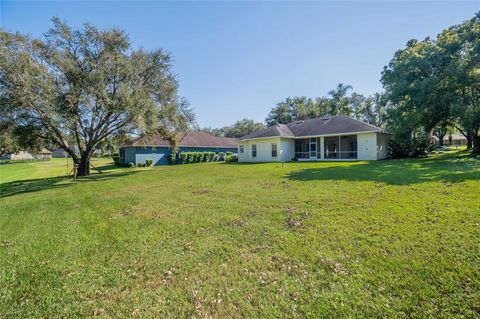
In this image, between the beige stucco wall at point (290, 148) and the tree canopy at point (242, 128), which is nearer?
the beige stucco wall at point (290, 148)

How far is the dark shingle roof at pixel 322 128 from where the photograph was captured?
2356 cm

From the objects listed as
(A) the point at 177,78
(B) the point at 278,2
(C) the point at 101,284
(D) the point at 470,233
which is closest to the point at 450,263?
(D) the point at 470,233

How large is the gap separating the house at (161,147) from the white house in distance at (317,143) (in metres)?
7.52

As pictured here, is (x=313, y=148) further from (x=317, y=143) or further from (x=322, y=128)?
(x=322, y=128)

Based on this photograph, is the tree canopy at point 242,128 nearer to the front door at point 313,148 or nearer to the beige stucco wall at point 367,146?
the front door at point 313,148

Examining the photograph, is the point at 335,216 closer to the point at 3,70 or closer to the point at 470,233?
the point at 470,233

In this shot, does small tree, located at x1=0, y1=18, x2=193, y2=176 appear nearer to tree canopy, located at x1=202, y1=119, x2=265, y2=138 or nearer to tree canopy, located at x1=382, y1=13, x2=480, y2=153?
tree canopy, located at x1=382, y1=13, x2=480, y2=153

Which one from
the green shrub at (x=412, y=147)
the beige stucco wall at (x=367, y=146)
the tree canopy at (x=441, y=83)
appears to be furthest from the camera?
the green shrub at (x=412, y=147)

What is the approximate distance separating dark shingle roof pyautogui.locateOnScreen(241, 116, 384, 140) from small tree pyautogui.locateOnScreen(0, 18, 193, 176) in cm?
1183

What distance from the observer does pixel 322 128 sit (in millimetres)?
26312

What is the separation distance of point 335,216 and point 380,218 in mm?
1002

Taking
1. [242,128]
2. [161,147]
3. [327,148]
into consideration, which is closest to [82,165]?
[161,147]

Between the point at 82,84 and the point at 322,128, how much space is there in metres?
21.9

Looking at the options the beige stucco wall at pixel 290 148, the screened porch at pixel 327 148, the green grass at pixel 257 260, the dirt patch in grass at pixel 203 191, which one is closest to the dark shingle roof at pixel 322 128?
the beige stucco wall at pixel 290 148
